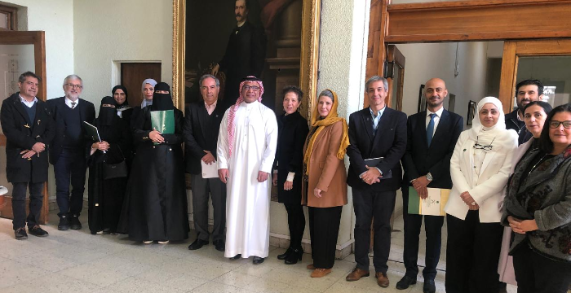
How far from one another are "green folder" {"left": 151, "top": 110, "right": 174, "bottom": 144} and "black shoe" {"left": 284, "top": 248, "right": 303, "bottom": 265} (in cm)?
172

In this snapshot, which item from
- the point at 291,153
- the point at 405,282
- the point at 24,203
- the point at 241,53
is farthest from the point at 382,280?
the point at 24,203

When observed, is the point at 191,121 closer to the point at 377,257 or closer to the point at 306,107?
the point at 306,107

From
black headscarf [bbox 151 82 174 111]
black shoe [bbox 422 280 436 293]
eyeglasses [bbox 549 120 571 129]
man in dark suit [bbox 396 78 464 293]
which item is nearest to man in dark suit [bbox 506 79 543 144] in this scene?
man in dark suit [bbox 396 78 464 293]

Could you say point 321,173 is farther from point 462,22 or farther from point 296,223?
point 462,22

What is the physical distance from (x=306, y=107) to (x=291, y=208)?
975 mm

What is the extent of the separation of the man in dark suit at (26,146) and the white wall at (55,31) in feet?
3.93

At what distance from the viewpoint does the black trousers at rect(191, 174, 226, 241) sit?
4.07 meters

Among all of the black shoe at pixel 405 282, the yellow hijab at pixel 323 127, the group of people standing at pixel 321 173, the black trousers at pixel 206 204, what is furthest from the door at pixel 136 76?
the black shoe at pixel 405 282

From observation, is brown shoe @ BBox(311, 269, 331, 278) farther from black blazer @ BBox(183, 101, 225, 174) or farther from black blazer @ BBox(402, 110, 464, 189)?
black blazer @ BBox(183, 101, 225, 174)

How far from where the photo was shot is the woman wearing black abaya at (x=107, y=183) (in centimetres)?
436

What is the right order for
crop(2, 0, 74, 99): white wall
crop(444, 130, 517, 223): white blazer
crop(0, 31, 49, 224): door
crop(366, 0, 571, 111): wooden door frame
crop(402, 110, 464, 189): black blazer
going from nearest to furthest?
crop(444, 130, 517, 223): white blazer, crop(402, 110, 464, 189): black blazer, crop(366, 0, 571, 111): wooden door frame, crop(0, 31, 49, 224): door, crop(2, 0, 74, 99): white wall

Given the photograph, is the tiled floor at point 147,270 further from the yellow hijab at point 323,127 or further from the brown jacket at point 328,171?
the yellow hijab at point 323,127

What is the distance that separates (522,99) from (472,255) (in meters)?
1.27

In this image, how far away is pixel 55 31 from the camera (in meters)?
5.41
